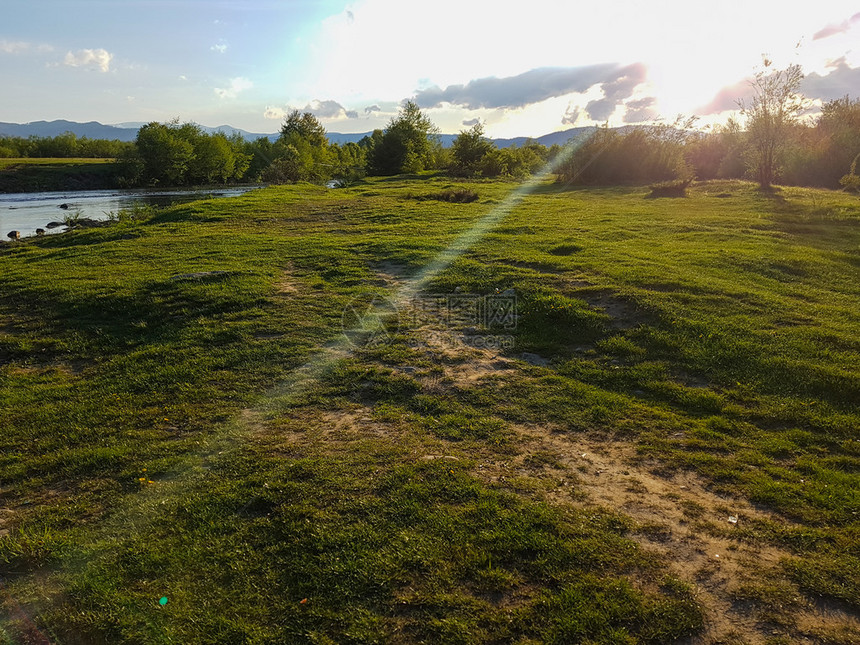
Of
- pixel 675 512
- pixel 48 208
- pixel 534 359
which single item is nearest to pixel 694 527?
pixel 675 512

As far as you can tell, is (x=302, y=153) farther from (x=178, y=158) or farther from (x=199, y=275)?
(x=199, y=275)

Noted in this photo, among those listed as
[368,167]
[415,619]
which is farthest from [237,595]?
[368,167]

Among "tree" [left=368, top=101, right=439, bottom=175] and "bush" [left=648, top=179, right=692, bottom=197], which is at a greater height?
"tree" [left=368, top=101, right=439, bottom=175]

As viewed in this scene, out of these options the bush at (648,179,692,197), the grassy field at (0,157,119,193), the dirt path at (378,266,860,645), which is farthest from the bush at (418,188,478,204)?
the grassy field at (0,157,119,193)

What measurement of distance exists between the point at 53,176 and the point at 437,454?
8215 cm

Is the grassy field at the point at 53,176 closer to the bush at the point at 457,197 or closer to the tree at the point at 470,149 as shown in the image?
the tree at the point at 470,149

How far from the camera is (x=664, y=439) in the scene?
20.0 feet

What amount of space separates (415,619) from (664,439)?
4.18 m

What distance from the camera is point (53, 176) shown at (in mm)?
64000

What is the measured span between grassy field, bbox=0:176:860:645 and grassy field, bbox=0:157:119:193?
64608 millimetres

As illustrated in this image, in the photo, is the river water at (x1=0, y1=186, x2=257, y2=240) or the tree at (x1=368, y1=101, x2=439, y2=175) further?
the tree at (x1=368, y1=101, x2=439, y2=175)

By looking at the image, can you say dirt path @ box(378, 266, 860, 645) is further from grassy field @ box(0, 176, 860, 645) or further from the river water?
the river water

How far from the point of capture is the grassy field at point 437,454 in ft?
12.3

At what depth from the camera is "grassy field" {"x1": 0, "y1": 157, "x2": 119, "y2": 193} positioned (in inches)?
2355
